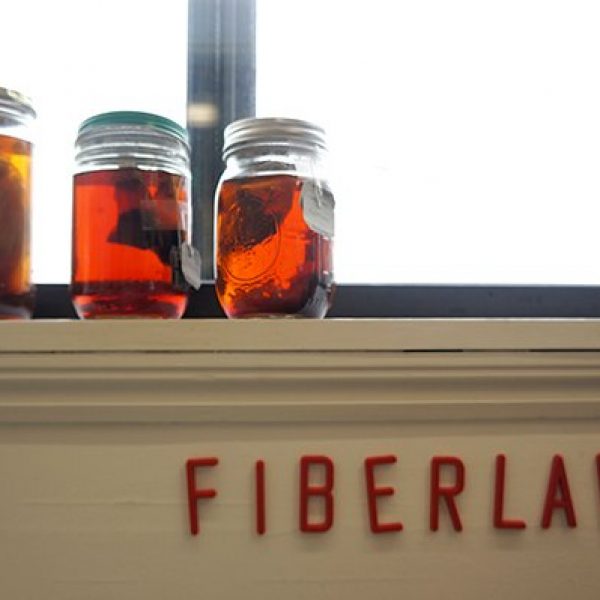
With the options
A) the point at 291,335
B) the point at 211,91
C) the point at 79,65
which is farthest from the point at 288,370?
the point at 79,65

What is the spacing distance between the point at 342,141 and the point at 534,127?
0.26 m

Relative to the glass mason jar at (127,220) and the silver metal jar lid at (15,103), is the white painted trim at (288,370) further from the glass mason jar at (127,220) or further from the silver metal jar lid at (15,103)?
the silver metal jar lid at (15,103)

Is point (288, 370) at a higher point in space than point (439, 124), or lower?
lower

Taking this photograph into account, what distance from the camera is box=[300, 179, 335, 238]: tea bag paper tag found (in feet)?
2.00

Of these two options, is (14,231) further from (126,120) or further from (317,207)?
(317,207)

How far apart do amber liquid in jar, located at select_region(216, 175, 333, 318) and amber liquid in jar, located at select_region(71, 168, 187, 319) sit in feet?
0.17

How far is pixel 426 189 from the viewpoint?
0.88 m

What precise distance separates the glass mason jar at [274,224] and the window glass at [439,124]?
0.24m

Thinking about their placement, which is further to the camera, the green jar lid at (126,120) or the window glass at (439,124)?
the window glass at (439,124)

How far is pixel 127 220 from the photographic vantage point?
59 centimetres

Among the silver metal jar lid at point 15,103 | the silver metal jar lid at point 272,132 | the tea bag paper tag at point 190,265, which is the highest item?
the silver metal jar lid at point 15,103

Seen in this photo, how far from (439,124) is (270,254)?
40 cm

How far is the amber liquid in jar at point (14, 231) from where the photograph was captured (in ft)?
1.97

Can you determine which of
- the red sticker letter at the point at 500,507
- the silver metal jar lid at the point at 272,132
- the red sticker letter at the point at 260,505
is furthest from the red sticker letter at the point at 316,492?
the silver metal jar lid at the point at 272,132
